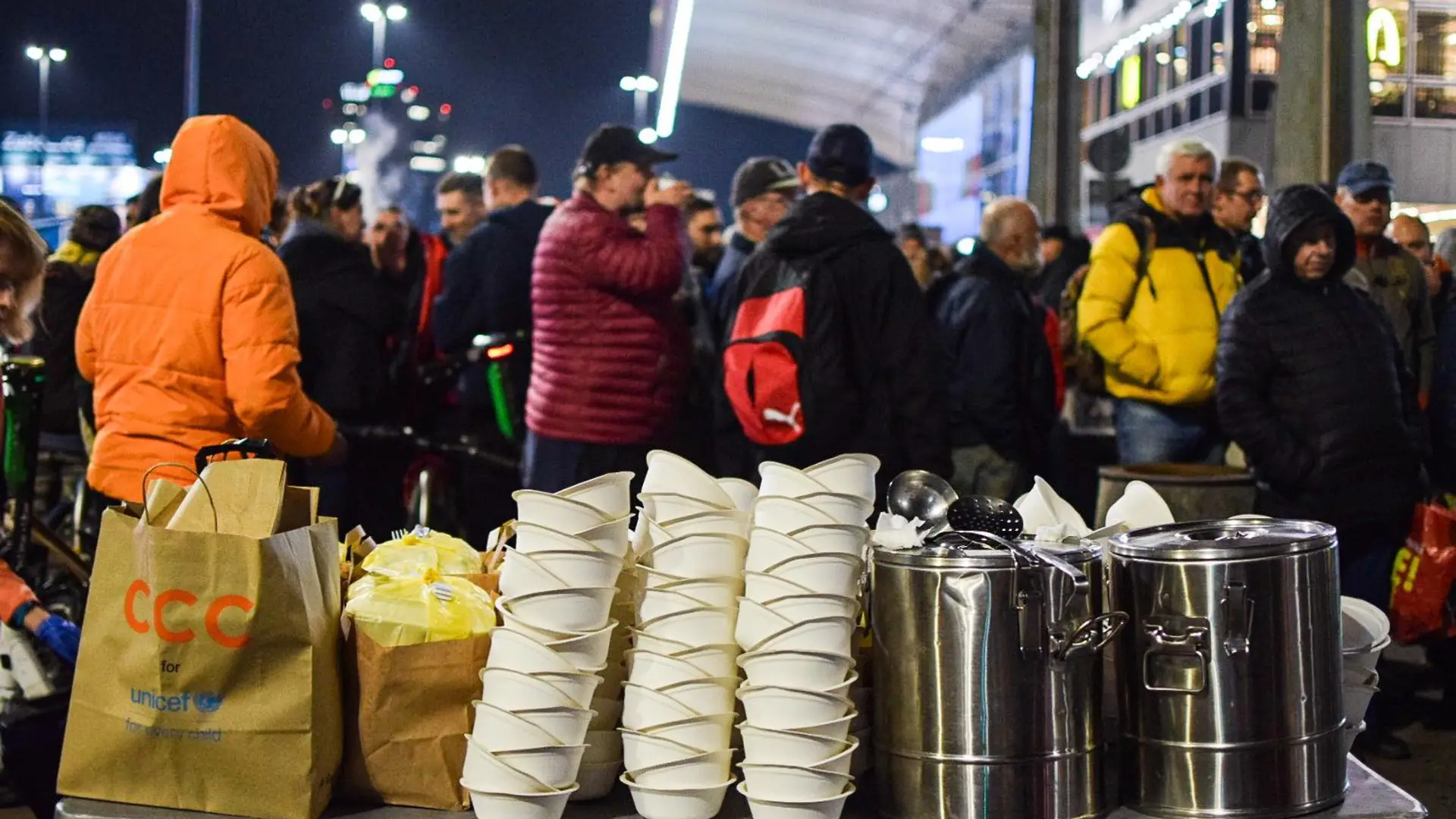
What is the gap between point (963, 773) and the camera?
2252mm

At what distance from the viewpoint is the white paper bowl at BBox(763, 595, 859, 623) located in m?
2.29

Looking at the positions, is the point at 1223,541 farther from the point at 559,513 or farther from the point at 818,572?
the point at 559,513

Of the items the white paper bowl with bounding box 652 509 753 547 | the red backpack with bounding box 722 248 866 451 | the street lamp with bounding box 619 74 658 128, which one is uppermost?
the street lamp with bounding box 619 74 658 128

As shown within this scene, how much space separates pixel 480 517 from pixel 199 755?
5.20 m

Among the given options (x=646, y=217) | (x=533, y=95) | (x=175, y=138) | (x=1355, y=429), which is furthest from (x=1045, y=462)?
(x=533, y=95)

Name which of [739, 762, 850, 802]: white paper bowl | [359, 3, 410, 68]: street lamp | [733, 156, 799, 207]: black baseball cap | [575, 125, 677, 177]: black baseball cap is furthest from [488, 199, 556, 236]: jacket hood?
[359, 3, 410, 68]: street lamp

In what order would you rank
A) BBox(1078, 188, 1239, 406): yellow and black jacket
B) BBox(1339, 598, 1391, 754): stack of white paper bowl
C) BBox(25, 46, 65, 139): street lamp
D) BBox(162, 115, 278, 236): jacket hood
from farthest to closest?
1. BBox(25, 46, 65, 139): street lamp
2. BBox(1078, 188, 1239, 406): yellow and black jacket
3. BBox(162, 115, 278, 236): jacket hood
4. BBox(1339, 598, 1391, 754): stack of white paper bowl

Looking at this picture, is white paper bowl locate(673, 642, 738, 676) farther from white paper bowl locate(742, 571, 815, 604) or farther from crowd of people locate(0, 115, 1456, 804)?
crowd of people locate(0, 115, 1456, 804)

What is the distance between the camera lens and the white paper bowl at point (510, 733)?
2.27 m

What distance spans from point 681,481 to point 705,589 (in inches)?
6.6

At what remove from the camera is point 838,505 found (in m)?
2.33

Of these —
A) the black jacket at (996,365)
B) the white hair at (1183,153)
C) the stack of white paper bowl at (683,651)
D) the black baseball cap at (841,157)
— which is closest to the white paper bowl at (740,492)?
the stack of white paper bowl at (683,651)

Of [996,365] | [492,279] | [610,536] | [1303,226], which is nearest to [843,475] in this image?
[610,536]

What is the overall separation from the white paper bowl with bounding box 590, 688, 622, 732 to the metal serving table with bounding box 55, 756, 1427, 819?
0.41 ft
